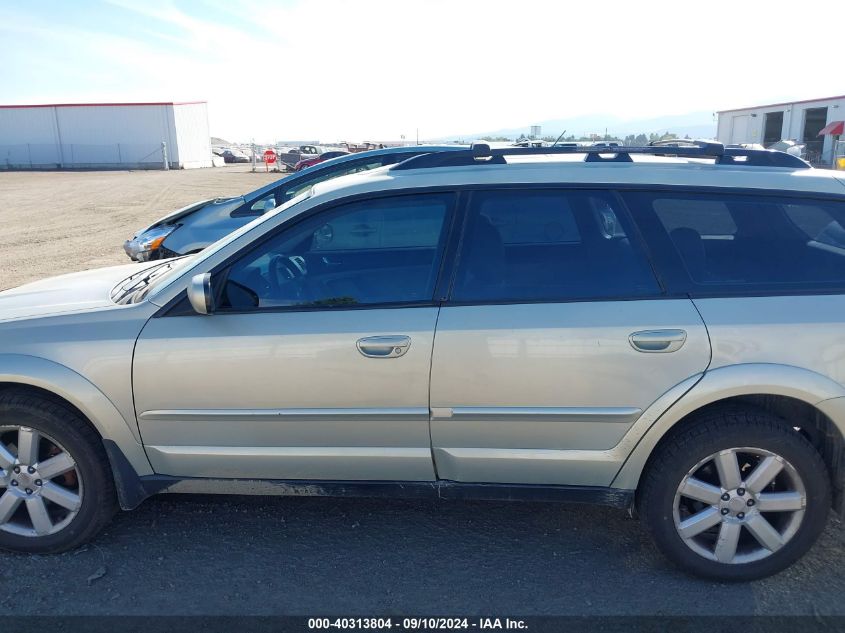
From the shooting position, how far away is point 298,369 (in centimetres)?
300

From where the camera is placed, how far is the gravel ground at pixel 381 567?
2.95 metres

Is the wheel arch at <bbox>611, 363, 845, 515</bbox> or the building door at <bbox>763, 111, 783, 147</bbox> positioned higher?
the building door at <bbox>763, 111, 783, 147</bbox>

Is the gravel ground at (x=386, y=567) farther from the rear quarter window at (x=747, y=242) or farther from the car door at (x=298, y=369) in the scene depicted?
the rear quarter window at (x=747, y=242)

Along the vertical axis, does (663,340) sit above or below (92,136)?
below

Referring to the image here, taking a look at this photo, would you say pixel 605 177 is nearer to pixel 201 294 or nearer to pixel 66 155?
pixel 201 294

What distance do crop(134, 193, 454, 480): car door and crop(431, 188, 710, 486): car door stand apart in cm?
14

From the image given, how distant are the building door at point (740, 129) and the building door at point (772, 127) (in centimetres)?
130

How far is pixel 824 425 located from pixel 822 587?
70 cm

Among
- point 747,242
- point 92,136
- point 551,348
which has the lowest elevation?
point 551,348

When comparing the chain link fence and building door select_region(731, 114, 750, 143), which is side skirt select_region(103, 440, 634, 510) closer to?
the chain link fence

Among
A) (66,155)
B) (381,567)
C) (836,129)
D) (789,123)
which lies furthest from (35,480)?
(66,155)

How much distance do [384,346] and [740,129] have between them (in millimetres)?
57637

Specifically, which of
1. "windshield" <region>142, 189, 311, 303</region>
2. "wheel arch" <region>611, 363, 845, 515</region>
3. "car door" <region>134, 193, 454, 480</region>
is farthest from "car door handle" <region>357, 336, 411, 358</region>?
"wheel arch" <region>611, 363, 845, 515</region>

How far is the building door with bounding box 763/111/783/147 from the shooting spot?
4919cm
